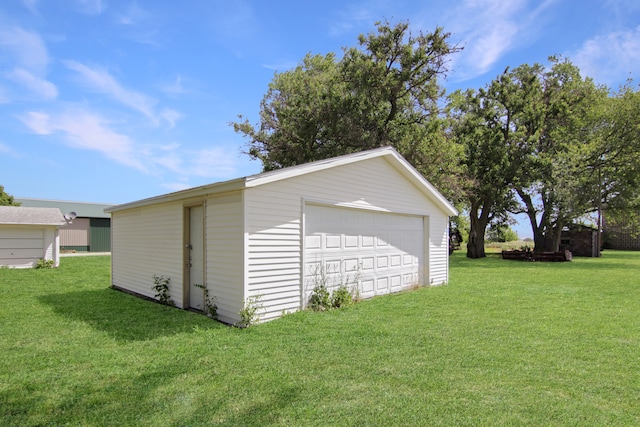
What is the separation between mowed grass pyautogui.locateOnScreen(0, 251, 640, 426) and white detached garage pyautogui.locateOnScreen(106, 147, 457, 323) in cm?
73

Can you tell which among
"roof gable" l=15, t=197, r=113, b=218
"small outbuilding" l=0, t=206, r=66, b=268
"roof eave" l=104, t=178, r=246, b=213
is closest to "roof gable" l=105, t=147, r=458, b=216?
"roof eave" l=104, t=178, r=246, b=213

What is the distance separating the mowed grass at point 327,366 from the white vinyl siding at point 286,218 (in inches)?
20.8

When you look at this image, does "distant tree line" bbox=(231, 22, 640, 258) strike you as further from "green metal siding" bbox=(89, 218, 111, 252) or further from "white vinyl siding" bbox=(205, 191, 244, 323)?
"green metal siding" bbox=(89, 218, 111, 252)

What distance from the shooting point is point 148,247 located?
29.9ft

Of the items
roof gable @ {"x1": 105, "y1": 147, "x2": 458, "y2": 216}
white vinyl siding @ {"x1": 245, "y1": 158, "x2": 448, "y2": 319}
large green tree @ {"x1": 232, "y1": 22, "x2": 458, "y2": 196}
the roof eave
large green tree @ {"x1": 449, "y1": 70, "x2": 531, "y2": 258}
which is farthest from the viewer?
large green tree @ {"x1": 449, "y1": 70, "x2": 531, "y2": 258}

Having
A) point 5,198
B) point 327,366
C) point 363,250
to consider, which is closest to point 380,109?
point 363,250

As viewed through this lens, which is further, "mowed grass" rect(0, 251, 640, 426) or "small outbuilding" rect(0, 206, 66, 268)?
"small outbuilding" rect(0, 206, 66, 268)

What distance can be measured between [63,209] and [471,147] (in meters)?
30.5

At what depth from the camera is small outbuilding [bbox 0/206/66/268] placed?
626 inches

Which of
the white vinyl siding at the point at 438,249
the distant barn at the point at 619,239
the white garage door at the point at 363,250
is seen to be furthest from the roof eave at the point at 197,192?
the distant barn at the point at 619,239

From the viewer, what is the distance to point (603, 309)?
7805 mm

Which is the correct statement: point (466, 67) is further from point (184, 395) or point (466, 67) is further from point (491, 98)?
point (184, 395)

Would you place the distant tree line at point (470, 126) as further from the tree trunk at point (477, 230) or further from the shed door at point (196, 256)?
the shed door at point (196, 256)

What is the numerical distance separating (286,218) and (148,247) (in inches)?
171
